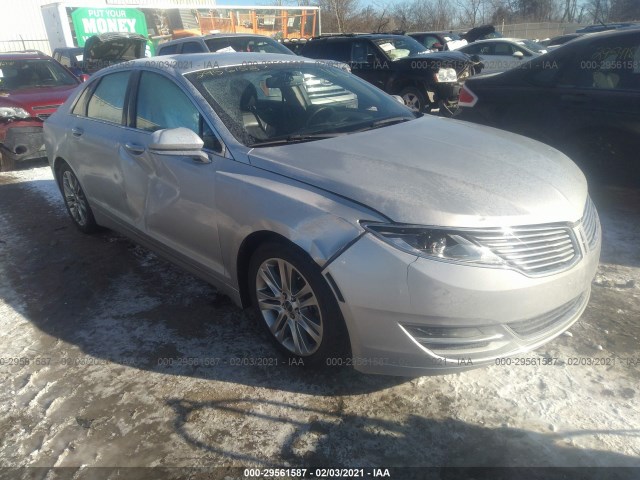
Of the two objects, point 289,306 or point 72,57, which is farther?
point 72,57

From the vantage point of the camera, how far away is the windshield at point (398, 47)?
33.9 ft

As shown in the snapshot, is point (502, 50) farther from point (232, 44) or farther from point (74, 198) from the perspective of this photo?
point (74, 198)

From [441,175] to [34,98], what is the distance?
737 centimetres

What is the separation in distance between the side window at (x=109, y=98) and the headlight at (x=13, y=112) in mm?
3808

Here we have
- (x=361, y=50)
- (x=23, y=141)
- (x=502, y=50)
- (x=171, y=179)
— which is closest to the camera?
(x=171, y=179)

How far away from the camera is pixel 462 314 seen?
2.20 m

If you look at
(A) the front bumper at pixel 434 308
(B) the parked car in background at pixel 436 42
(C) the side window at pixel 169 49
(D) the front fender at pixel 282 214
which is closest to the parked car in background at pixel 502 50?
(B) the parked car in background at pixel 436 42

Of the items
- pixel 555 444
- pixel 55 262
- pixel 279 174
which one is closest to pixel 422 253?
pixel 279 174

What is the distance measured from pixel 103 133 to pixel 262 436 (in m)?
2.79

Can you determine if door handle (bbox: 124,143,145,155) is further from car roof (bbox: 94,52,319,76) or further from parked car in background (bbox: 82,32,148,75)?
parked car in background (bbox: 82,32,148,75)

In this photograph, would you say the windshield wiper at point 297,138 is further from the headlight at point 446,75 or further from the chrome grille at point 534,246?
the headlight at point 446,75

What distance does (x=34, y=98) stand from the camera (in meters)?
7.67

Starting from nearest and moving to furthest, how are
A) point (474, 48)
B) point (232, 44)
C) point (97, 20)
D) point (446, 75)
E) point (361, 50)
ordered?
point (446, 75) < point (232, 44) < point (361, 50) < point (474, 48) < point (97, 20)

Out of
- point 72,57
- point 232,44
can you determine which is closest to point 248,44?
point 232,44
